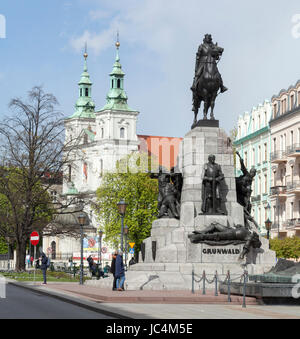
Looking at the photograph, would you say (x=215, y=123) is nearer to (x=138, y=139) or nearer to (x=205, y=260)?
(x=205, y=260)

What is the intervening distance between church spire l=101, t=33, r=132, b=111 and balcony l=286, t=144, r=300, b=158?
8551 cm

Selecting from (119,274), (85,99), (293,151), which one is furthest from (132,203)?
(85,99)

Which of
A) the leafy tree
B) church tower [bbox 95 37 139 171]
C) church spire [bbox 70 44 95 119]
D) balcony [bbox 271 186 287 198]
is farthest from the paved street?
church spire [bbox 70 44 95 119]

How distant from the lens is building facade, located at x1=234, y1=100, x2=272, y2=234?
8231 cm

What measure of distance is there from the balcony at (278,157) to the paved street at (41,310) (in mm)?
51291

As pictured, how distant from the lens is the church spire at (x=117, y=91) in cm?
15825

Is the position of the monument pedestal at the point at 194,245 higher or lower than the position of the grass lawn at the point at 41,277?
higher

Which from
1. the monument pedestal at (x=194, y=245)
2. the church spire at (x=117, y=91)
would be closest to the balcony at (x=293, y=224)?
the monument pedestal at (x=194, y=245)

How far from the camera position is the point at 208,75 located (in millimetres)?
34375

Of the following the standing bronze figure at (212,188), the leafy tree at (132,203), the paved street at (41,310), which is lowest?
the paved street at (41,310)

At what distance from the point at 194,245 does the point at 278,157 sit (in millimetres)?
47949

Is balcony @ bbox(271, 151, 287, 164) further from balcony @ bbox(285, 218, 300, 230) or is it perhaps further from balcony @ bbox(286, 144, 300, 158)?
balcony @ bbox(285, 218, 300, 230)

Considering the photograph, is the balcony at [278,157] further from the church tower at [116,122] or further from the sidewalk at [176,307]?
the church tower at [116,122]

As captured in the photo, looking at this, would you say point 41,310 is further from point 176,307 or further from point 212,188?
point 212,188
